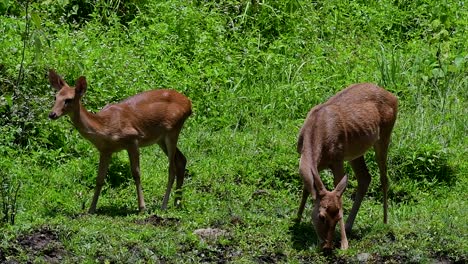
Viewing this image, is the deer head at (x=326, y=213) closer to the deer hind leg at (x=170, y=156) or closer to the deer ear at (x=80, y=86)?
the deer hind leg at (x=170, y=156)

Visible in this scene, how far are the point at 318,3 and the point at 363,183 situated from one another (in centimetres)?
597

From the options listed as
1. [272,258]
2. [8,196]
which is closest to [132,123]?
[8,196]

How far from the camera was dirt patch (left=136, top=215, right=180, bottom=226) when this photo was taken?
10.3 meters

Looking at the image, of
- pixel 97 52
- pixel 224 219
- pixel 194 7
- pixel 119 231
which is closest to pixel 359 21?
pixel 194 7

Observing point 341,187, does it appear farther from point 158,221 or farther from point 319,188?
point 158,221

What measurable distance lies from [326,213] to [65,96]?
3034 mm

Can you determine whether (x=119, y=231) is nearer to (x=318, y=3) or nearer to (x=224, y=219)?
(x=224, y=219)

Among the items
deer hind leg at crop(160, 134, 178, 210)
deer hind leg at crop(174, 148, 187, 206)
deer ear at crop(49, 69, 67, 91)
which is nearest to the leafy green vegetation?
deer hind leg at crop(174, 148, 187, 206)

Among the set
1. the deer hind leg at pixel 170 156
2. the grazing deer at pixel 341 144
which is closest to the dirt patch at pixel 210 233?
the grazing deer at pixel 341 144

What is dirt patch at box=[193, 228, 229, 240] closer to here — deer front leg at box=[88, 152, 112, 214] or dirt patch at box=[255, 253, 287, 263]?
dirt patch at box=[255, 253, 287, 263]

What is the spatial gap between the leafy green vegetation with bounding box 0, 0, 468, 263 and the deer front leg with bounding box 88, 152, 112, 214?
0.11m

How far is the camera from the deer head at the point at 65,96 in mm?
10750

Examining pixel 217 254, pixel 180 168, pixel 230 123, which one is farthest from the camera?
pixel 230 123

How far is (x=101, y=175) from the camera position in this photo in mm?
10984
